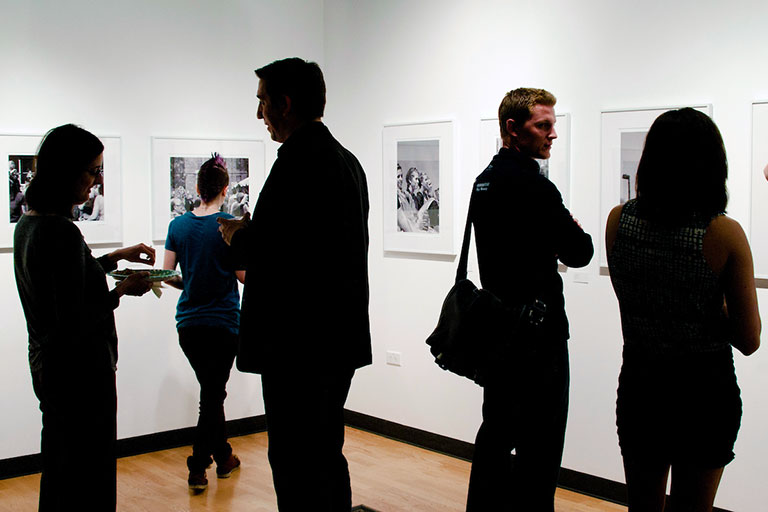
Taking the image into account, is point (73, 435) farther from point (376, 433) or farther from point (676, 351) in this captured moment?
point (376, 433)

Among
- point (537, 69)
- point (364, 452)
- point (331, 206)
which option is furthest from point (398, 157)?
point (331, 206)

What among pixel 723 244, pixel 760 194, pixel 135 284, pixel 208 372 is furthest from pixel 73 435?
pixel 760 194

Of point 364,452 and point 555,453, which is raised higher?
point 555,453

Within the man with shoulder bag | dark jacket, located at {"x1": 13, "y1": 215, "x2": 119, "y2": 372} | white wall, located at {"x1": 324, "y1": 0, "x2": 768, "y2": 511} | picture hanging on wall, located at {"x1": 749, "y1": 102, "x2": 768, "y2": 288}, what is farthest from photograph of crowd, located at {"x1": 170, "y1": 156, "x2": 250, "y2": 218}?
picture hanging on wall, located at {"x1": 749, "y1": 102, "x2": 768, "y2": 288}

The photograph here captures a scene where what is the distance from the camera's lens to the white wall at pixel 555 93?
3773mm

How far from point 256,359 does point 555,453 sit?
1.34 m

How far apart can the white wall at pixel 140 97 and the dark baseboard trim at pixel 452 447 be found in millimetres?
821

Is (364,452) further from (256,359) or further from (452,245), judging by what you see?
(256,359)

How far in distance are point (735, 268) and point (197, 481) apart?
10.8 feet

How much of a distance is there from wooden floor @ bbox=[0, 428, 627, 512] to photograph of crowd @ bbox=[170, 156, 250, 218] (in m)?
1.68

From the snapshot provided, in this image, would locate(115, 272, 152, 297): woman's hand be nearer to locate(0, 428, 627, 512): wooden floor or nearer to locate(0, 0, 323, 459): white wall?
locate(0, 428, 627, 512): wooden floor

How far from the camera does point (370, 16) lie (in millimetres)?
Answer: 5531

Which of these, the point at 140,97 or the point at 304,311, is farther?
the point at 140,97

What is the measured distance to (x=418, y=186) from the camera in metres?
5.19
